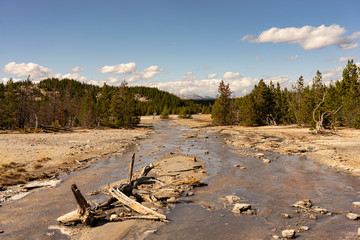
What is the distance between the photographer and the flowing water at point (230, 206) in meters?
10.7

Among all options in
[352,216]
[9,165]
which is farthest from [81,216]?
[9,165]

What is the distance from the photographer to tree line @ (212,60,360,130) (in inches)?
2055

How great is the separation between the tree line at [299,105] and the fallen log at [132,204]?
45.9 m

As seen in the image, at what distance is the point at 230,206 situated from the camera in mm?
13766

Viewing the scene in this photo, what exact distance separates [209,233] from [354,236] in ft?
20.2

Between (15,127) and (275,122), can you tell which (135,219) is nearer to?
(15,127)

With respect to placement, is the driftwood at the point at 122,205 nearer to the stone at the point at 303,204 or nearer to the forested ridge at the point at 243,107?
the stone at the point at 303,204

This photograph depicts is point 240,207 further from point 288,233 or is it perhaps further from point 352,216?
point 352,216

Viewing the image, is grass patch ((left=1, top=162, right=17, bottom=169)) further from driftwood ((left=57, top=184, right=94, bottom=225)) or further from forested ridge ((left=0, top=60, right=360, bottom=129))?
forested ridge ((left=0, top=60, right=360, bottom=129))

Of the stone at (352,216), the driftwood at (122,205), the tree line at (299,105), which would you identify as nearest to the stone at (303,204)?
the stone at (352,216)

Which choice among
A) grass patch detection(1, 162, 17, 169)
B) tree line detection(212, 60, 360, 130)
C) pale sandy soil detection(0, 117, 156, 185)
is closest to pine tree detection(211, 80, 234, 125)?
tree line detection(212, 60, 360, 130)

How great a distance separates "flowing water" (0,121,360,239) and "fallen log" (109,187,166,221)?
47cm

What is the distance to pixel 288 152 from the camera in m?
30.7

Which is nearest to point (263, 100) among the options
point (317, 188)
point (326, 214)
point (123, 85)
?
point (123, 85)
